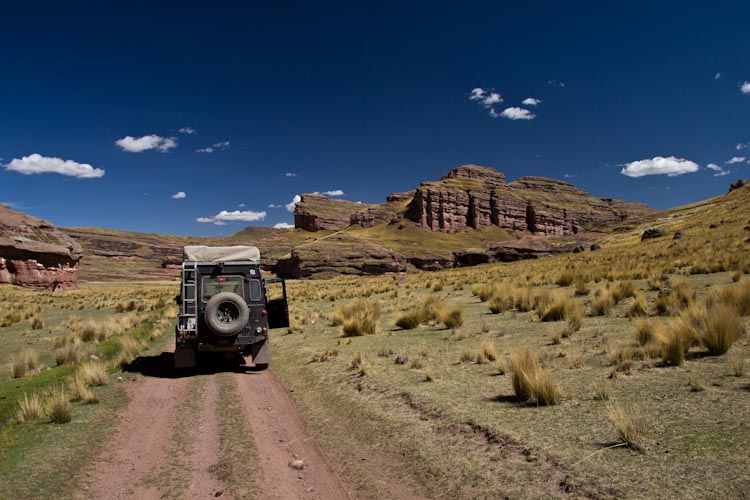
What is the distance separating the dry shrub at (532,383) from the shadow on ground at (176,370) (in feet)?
24.5

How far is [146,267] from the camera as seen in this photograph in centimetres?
10881

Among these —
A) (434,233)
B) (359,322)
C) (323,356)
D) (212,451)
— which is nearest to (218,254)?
(323,356)

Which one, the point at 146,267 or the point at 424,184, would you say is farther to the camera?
the point at 424,184

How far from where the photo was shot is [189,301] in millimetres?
11641

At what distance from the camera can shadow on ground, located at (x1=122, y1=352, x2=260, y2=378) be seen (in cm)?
1200

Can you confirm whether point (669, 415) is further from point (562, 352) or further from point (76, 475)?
point (76, 475)

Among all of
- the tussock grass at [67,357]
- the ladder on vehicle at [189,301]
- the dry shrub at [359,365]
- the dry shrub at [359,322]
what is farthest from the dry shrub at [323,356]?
the tussock grass at [67,357]

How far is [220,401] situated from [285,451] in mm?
3298

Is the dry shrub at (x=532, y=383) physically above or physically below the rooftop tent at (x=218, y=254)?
below

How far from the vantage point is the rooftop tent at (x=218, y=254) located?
1323cm

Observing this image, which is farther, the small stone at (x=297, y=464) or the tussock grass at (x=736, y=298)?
the tussock grass at (x=736, y=298)

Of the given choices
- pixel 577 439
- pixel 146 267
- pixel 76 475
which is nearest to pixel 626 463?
pixel 577 439

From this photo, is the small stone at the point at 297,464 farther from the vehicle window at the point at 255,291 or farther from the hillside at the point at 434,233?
the hillside at the point at 434,233

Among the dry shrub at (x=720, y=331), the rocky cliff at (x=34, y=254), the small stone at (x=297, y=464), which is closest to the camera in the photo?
the small stone at (x=297, y=464)
